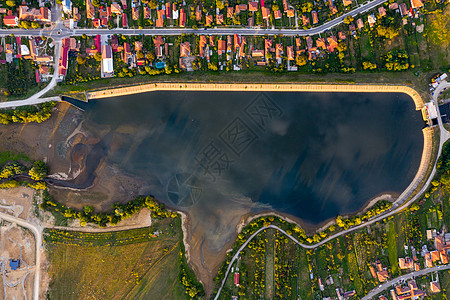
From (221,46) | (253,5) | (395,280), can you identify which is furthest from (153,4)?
(395,280)

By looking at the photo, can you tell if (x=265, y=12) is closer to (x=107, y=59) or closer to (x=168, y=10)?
(x=168, y=10)

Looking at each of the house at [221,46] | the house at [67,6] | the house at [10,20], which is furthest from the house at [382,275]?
the house at [10,20]

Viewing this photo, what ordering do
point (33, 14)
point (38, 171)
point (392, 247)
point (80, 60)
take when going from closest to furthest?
point (38, 171)
point (80, 60)
point (33, 14)
point (392, 247)

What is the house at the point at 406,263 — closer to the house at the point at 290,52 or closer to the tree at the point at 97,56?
the house at the point at 290,52

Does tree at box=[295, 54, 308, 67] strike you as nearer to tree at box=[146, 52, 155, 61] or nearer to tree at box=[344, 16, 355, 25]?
tree at box=[344, 16, 355, 25]

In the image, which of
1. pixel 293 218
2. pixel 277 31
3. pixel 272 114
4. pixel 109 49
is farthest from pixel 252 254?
pixel 109 49

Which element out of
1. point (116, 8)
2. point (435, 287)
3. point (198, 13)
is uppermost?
point (116, 8)

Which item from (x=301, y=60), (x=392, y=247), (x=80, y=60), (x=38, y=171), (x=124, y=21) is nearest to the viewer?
(x=38, y=171)
